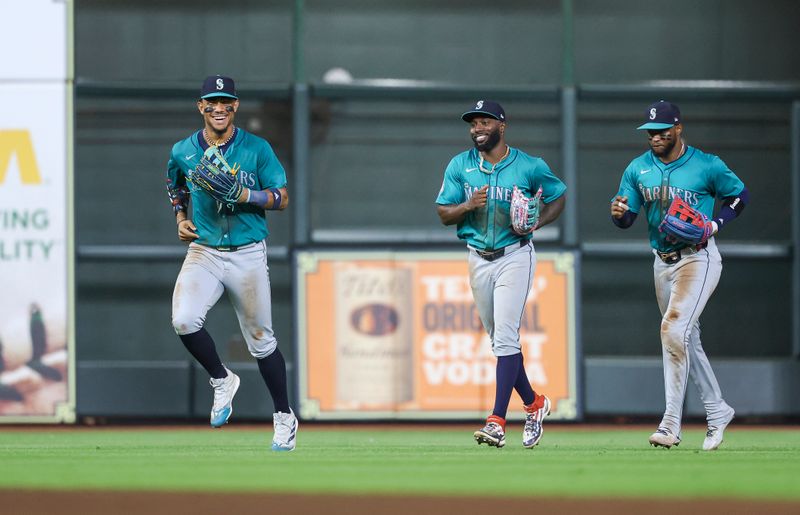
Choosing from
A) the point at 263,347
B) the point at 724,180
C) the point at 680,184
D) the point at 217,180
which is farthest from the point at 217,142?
the point at 724,180

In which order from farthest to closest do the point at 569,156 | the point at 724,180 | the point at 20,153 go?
the point at 569,156, the point at 20,153, the point at 724,180

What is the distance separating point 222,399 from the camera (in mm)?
8570

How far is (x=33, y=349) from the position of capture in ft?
38.3

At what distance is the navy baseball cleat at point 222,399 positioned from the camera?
27.8 ft

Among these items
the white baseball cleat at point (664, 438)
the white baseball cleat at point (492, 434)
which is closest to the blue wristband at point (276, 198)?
the white baseball cleat at point (492, 434)

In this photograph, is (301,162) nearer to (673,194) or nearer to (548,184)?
(548,184)

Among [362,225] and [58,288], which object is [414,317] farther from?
[58,288]

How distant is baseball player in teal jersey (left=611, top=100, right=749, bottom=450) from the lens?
8672 millimetres

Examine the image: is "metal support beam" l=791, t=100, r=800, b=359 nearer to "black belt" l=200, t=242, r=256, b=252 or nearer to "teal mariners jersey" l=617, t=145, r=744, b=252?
"teal mariners jersey" l=617, t=145, r=744, b=252

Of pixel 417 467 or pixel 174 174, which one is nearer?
pixel 417 467

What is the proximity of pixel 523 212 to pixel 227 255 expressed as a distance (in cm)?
173

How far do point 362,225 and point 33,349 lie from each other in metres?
2.84

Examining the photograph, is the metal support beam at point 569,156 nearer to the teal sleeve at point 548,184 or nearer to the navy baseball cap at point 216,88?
the teal sleeve at point 548,184

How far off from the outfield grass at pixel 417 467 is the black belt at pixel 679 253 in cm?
112
